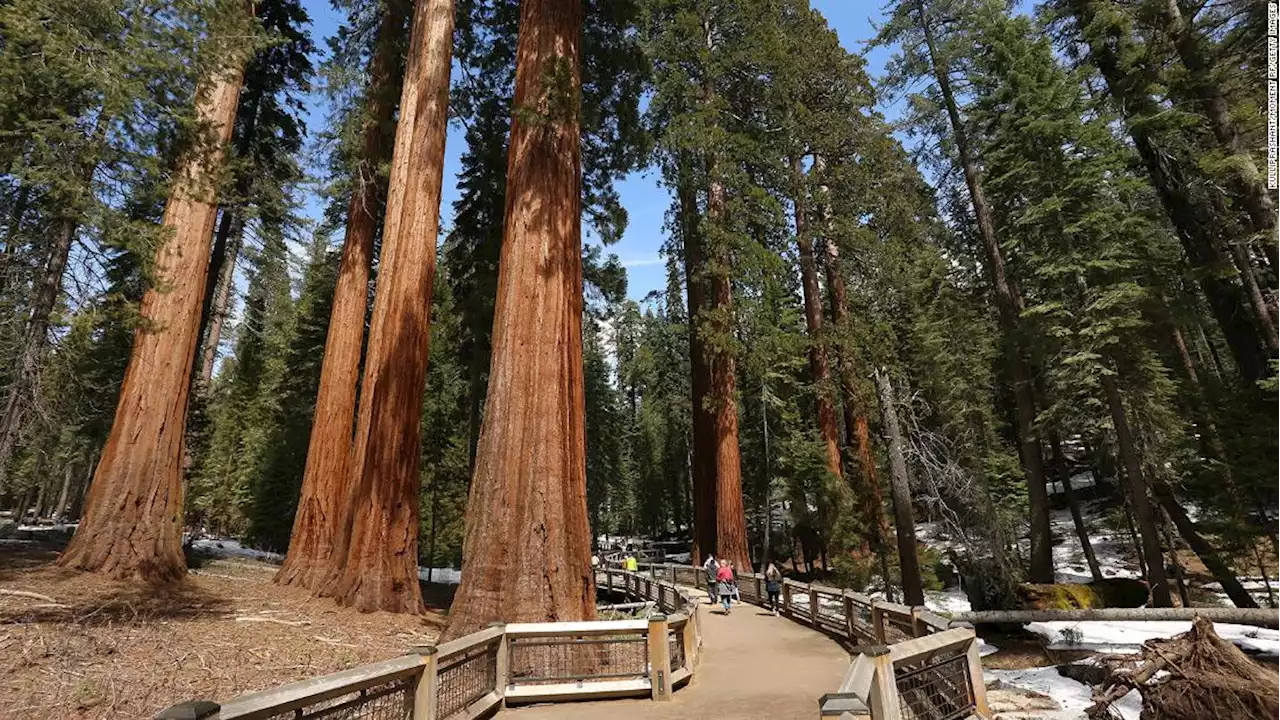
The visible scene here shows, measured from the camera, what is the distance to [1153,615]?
10703 mm

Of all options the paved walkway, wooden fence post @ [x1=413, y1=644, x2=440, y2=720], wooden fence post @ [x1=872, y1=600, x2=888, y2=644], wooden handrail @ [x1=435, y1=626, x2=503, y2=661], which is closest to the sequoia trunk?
the paved walkway

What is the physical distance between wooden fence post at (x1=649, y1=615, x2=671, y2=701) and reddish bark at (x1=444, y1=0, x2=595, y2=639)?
1297mm

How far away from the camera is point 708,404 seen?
18234 millimetres

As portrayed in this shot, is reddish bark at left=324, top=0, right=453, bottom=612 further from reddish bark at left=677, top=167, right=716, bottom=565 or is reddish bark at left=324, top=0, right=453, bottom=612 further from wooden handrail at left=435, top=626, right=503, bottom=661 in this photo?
reddish bark at left=677, top=167, right=716, bottom=565

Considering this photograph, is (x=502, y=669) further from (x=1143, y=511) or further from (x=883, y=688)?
(x=1143, y=511)

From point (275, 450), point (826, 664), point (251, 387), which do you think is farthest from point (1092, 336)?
point (251, 387)

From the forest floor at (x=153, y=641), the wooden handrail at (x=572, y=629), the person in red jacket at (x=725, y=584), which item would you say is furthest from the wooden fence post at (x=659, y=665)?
the person in red jacket at (x=725, y=584)

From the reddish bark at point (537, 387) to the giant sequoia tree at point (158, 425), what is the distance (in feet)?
13.8

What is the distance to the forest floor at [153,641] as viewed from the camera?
5.27 metres

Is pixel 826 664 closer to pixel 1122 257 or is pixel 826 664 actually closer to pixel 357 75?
pixel 1122 257

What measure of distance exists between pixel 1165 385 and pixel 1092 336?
9379 millimetres

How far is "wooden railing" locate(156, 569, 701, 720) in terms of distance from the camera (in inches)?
180

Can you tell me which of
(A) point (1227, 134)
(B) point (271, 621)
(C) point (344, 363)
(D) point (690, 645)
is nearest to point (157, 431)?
(B) point (271, 621)

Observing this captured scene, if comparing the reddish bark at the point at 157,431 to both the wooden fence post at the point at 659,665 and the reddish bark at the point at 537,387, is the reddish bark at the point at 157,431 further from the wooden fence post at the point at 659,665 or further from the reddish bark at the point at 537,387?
the wooden fence post at the point at 659,665
